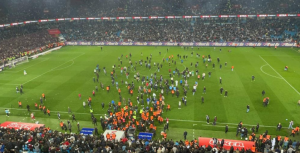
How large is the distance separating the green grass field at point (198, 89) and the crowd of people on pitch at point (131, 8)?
79.5 feet

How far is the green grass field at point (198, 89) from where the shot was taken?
2555cm

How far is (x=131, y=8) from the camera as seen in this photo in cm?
8288

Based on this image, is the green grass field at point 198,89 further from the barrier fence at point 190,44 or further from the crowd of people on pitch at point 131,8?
the crowd of people on pitch at point 131,8

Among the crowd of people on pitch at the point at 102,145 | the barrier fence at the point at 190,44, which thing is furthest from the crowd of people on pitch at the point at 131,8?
the crowd of people on pitch at the point at 102,145

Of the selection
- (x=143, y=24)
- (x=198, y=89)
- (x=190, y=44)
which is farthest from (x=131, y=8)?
(x=198, y=89)

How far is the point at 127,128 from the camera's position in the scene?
22219 millimetres

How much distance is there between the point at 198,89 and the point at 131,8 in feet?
191

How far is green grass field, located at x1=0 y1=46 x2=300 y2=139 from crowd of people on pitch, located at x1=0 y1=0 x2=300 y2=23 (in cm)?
2422

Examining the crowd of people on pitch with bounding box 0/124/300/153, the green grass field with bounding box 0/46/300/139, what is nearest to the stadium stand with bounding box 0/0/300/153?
the green grass field with bounding box 0/46/300/139

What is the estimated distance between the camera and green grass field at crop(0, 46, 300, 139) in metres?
25.5

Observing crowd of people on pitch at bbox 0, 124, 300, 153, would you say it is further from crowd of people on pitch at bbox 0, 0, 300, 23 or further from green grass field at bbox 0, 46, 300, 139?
crowd of people on pitch at bbox 0, 0, 300, 23

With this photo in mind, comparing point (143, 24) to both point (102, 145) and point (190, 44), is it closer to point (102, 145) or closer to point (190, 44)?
point (190, 44)

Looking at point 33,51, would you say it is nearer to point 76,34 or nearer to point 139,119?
point 76,34

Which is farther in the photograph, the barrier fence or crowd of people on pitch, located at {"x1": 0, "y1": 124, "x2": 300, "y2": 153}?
the barrier fence
